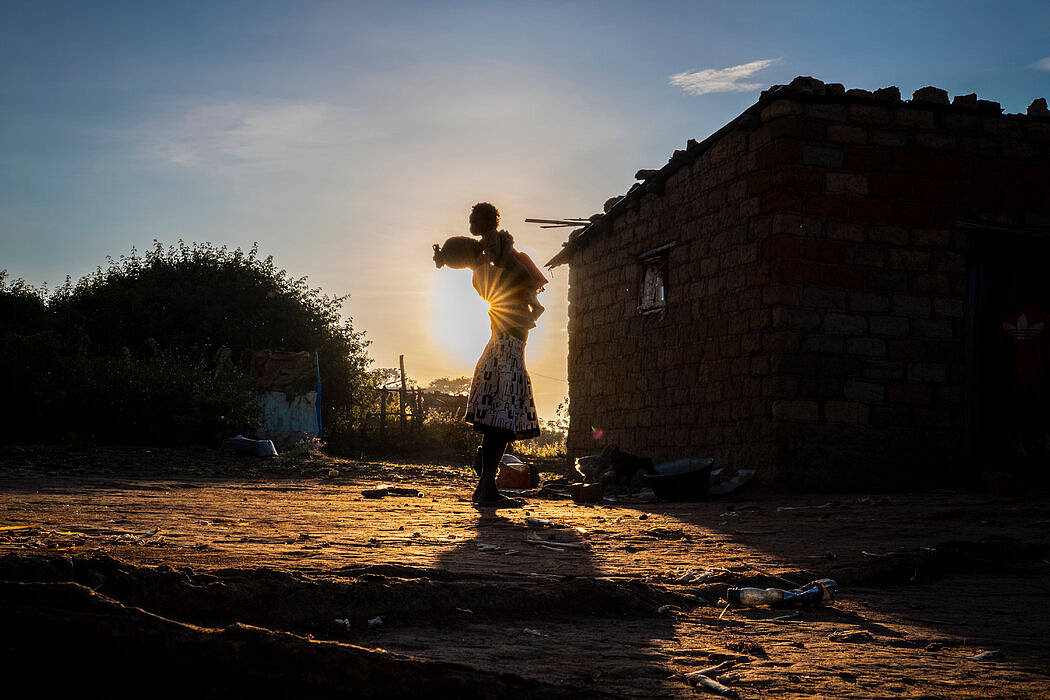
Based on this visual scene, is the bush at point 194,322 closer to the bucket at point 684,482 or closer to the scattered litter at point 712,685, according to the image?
the bucket at point 684,482

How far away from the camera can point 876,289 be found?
928 cm

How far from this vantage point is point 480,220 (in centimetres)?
710

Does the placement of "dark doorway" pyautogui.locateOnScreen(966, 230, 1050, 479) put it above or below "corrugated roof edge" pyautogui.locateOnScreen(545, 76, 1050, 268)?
below

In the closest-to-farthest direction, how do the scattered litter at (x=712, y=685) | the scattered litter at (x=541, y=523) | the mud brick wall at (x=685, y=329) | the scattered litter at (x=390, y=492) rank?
the scattered litter at (x=712, y=685), the scattered litter at (x=541, y=523), the scattered litter at (x=390, y=492), the mud brick wall at (x=685, y=329)

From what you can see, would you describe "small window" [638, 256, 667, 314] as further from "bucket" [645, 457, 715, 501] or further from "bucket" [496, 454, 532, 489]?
"bucket" [645, 457, 715, 501]

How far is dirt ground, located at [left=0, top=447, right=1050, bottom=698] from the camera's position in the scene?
80.0 inches

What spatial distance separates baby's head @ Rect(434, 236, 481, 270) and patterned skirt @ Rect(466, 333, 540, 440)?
596 millimetres

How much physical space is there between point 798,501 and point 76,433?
11.2 m

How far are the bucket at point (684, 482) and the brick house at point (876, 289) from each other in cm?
55

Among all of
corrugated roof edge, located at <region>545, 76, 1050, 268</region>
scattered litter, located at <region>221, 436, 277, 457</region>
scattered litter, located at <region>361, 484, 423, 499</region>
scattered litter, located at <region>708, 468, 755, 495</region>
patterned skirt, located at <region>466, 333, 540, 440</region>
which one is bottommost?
scattered litter, located at <region>361, 484, 423, 499</region>

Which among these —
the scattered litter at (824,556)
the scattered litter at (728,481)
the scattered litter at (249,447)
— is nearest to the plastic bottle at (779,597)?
the scattered litter at (824,556)

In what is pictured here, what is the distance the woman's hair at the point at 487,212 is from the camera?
7.09 m

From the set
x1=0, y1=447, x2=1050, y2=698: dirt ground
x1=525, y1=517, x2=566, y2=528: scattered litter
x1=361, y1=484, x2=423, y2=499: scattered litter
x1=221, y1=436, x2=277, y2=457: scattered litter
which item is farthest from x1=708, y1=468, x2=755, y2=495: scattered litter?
x1=221, y1=436, x2=277, y2=457: scattered litter

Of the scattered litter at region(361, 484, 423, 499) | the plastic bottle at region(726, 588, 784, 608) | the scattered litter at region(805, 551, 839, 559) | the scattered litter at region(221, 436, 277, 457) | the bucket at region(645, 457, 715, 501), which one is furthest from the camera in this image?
the scattered litter at region(221, 436, 277, 457)
